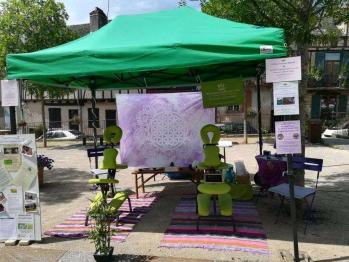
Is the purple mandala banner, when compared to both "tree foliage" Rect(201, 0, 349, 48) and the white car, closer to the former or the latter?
"tree foliage" Rect(201, 0, 349, 48)

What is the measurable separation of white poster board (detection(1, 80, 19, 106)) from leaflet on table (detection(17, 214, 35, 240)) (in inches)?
61.5

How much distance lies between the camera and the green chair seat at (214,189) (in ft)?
19.1

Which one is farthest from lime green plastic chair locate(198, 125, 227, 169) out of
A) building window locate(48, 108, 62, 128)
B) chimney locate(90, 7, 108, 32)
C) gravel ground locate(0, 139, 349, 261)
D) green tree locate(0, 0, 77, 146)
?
building window locate(48, 108, 62, 128)

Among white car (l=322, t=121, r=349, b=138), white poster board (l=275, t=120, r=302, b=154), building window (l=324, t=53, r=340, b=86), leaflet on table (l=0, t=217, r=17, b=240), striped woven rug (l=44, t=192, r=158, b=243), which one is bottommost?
white car (l=322, t=121, r=349, b=138)

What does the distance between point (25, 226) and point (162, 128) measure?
14.0 ft

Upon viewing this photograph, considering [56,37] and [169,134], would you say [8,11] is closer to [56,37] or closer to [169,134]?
[56,37]

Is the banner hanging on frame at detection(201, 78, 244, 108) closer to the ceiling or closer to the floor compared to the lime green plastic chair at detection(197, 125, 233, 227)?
closer to the ceiling

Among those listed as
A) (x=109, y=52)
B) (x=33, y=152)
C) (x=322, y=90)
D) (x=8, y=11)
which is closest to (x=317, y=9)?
(x=109, y=52)

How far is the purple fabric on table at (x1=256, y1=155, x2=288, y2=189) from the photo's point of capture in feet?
23.9

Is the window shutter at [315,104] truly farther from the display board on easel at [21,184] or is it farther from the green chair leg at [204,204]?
the display board on easel at [21,184]

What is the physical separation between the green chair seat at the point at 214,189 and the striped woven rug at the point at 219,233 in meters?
0.56

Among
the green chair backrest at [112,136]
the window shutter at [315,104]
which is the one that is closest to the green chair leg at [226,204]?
the green chair backrest at [112,136]

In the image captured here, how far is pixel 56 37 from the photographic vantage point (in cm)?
2075

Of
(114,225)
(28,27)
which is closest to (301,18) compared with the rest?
(114,225)
